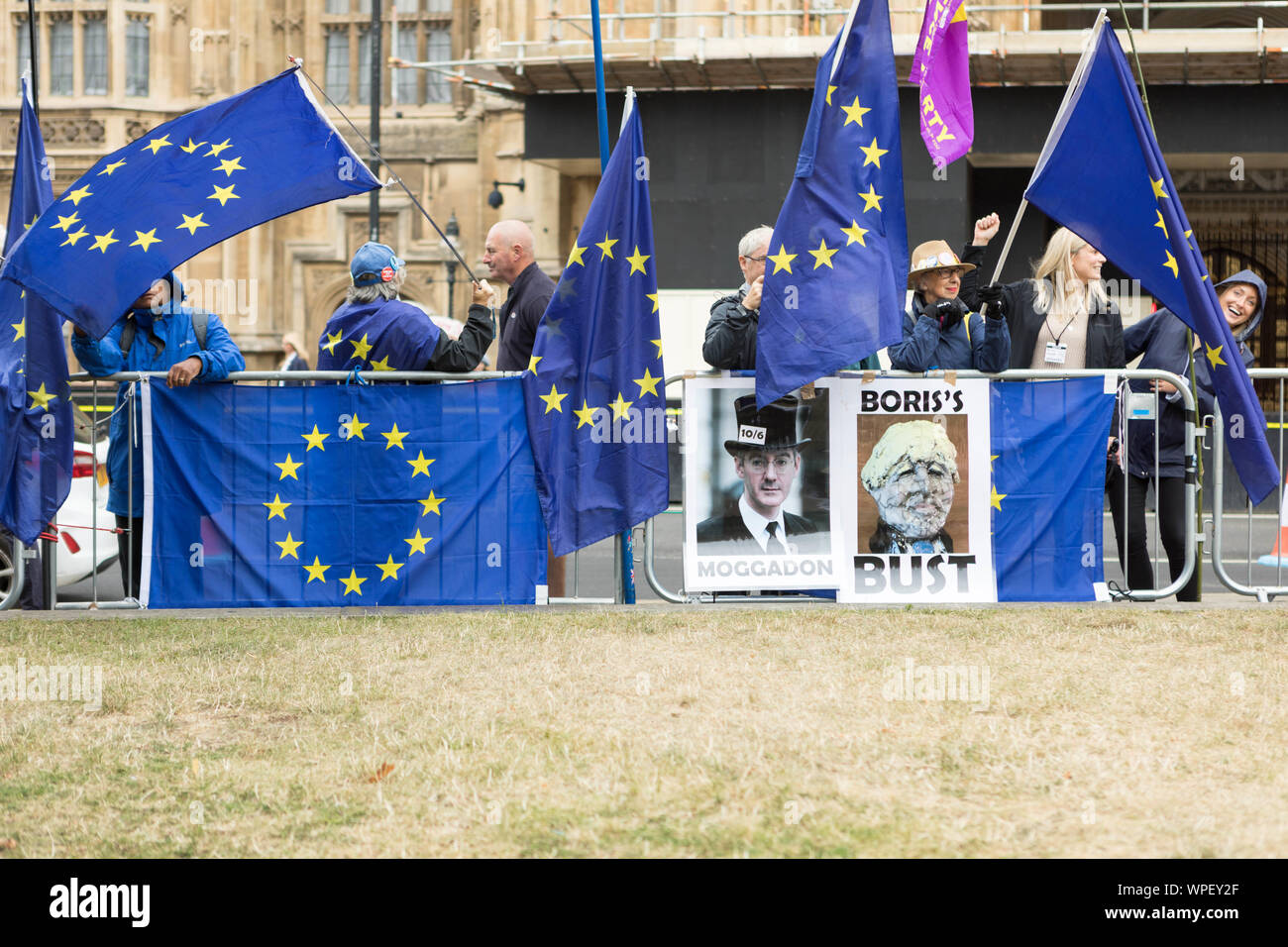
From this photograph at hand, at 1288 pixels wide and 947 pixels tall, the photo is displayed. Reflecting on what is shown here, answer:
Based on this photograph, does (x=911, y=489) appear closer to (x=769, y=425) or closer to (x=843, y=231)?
(x=769, y=425)

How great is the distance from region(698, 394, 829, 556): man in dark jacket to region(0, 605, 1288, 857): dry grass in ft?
2.07

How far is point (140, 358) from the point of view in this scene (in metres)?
8.09

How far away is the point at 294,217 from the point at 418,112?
343 cm

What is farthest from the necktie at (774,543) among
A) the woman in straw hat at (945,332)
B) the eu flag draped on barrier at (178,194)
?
the eu flag draped on barrier at (178,194)

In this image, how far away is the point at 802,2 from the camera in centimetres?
2505

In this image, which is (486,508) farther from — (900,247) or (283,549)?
(900,247)

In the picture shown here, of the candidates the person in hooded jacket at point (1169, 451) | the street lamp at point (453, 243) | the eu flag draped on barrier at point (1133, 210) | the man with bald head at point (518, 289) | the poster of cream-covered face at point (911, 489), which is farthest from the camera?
the street lamp at point (453, 243)

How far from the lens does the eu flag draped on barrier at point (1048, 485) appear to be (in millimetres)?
7879

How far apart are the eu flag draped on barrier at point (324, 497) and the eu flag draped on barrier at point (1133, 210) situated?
9.56 feet

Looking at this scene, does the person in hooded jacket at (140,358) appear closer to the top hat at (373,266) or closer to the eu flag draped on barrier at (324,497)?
the eu flag draped on barrier at (324,497)

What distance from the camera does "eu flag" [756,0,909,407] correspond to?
769 centimetres

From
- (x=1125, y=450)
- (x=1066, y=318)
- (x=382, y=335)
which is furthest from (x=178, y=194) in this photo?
(x=1125, y=450)

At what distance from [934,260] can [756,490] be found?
1.50m

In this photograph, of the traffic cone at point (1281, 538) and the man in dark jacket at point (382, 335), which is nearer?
the man in dark jacket at point (382, 335)
